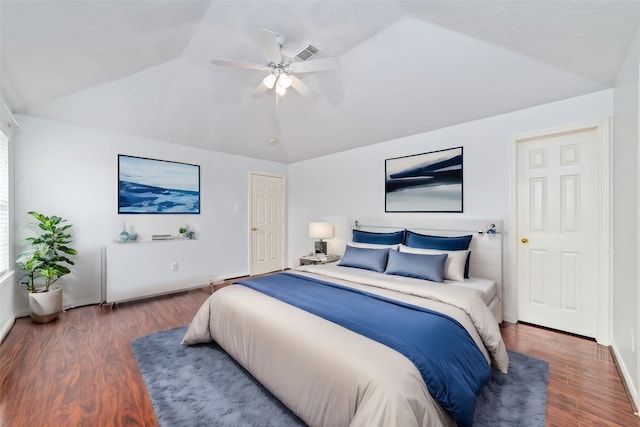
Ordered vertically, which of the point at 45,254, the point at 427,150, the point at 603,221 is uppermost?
the point at 427,150

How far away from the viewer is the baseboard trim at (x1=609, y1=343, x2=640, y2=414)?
1.71 m

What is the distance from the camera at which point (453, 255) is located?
2.90 metres

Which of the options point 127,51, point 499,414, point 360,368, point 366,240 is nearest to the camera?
point 360,368

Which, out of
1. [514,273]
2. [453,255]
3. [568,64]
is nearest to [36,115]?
[453,255]

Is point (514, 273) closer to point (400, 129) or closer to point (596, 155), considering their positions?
point (596, 155)

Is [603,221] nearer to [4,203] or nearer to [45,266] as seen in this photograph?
[45,266]

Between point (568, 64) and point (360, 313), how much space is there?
2676mm

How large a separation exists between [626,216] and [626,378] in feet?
3.71

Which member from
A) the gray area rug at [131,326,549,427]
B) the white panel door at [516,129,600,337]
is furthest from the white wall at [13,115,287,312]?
the white panel door at [516,129,600,337]

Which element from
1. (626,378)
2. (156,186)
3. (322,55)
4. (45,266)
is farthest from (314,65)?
(45,266)

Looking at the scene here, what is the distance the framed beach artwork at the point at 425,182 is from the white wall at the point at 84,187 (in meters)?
3.01

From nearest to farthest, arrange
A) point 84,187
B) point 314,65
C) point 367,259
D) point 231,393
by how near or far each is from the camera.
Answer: point 231,393 < point 314,65 < point 367,259 < point 84,187

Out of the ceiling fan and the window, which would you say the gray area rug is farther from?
the ceiling fan

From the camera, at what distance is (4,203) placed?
2869 millimetres
